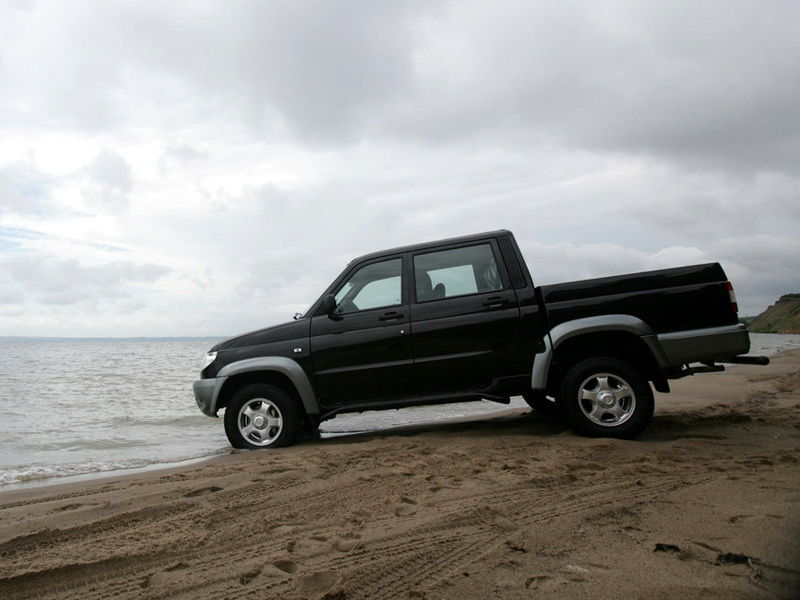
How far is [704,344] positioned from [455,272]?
7.94 feet

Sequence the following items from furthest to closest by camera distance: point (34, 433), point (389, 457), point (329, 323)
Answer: point (34, 433) → point (329, 323) → point (389, 457)

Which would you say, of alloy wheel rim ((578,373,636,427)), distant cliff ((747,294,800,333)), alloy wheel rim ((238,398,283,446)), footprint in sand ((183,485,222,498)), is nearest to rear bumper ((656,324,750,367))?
alloy wheel rim ((578,373,636,427))

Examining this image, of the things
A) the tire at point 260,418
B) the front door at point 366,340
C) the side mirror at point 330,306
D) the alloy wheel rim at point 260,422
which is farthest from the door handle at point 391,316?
the alloy wheel rim at point 260,422

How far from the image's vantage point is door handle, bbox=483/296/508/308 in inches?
225

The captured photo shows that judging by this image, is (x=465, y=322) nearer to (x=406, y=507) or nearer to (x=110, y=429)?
(x=406, y=507)

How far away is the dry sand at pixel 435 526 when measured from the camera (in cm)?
232

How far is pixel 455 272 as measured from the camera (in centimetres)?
599

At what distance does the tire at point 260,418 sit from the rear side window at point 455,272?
180cm

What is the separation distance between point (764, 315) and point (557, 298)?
114 metres

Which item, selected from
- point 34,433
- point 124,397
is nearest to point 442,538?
point 34,433

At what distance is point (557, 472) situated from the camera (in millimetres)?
4039

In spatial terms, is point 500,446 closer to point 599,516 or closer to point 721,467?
point 721,467

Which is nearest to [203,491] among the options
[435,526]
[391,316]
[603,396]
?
[435,526]

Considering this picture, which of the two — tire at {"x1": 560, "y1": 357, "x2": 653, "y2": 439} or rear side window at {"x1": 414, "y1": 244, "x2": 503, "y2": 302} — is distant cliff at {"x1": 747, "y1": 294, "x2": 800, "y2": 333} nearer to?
tire at {"x1": 560, "y1": 357, "x2": 653, "y2": 439}
